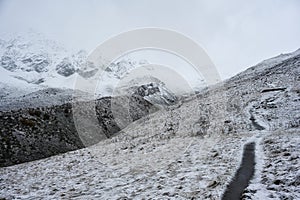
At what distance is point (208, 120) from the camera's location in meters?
30.8

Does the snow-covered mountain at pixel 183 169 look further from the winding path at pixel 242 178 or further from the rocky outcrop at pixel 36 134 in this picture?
the rocky outcrop at pixel 36 134

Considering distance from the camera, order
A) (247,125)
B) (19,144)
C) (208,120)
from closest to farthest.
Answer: (247,125), (19,144), (208,120)

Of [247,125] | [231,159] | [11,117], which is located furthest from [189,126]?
[11,117]

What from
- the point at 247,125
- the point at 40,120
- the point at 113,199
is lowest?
the point at 113,199

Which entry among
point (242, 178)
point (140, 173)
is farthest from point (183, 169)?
point (242, 178)

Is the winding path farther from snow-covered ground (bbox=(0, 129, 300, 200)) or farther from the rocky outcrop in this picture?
the rocky outcrop

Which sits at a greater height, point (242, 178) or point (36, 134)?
point (36, 134)

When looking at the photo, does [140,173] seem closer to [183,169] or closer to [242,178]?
[183,169]

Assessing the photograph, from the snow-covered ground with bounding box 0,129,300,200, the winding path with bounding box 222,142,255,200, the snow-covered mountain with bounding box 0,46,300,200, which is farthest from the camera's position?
the snow-covered mountain with bounding box 0,46,300,200

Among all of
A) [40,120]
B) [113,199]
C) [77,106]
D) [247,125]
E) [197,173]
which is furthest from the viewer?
[77,106]

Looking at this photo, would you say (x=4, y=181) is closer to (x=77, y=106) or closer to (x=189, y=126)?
(x=189, y=126)

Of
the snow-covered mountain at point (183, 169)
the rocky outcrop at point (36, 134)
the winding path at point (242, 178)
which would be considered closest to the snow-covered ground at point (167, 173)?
the snow-covered mountain at point (183, 169)

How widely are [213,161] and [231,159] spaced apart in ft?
3.41

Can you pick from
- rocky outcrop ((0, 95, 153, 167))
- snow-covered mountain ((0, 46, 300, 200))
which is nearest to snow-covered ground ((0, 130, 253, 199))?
snow-covered mountain ((0, 46, 300, 200))
